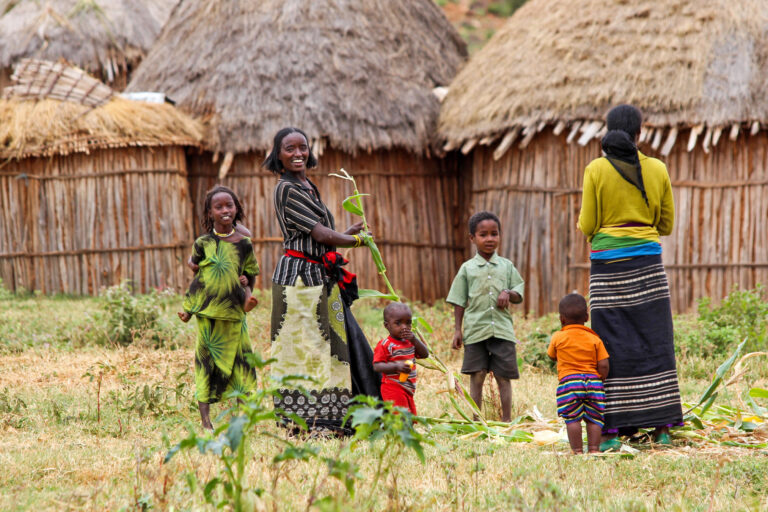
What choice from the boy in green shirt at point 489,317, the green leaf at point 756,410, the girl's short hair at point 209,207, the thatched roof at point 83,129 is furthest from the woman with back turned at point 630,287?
the thatched roof at point 83,129

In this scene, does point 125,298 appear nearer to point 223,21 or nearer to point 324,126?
point 324,126

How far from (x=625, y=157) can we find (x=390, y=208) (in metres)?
7.31

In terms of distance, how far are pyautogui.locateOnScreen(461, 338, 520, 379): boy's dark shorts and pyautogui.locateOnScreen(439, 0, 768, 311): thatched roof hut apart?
17.3 ft

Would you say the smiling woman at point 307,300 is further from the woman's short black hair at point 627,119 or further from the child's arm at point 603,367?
the woman's short black hair at point 627,119

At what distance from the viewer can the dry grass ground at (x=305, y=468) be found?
327cm

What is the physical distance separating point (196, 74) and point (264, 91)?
3.53 feet

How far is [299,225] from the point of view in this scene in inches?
185

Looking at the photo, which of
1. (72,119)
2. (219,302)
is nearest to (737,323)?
(219,302)

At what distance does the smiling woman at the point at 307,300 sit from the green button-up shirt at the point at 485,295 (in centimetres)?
90

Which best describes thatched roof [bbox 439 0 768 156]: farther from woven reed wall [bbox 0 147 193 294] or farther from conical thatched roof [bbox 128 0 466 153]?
woven reed wall [bbox 0 147 193 294]

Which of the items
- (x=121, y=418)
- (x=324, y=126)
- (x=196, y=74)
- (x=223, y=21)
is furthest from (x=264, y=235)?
(x=121, y=418)

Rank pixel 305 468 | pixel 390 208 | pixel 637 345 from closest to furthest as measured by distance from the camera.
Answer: pixel 305 468 < pixel 637 345 < pixel 390 208

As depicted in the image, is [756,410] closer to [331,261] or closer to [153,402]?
[331,261]

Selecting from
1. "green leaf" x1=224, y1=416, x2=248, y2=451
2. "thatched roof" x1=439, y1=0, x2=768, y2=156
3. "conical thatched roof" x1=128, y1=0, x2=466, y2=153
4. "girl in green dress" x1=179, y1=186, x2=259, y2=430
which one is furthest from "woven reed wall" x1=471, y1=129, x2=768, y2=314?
"green leaf" x1=224, y1=416, x2=248, y2=451
